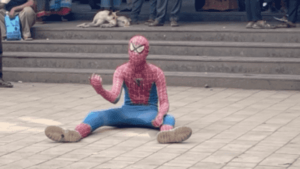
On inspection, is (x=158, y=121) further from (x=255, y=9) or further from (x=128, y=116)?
(x=255, y=9)

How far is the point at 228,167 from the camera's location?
5.26 metres

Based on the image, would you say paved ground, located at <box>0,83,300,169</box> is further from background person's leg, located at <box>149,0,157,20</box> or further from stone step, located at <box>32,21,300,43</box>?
background person's leg, located at <box>149,0,157,20</box>

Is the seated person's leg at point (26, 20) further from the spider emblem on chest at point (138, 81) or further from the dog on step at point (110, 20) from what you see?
the spider emblem on chest at point (138, 81)

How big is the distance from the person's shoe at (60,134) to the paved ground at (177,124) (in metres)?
0.06

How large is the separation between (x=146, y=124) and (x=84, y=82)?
147 inches

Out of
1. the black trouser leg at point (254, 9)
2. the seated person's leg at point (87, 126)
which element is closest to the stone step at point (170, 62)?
the black trouser leg at point (254, 9)

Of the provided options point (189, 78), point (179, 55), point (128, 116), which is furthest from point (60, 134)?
point (179, 55)

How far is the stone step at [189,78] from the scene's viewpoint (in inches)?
372

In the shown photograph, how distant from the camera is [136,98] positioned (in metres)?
6.80

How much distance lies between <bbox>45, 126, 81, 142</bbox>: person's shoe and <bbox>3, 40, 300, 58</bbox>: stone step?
4.77 meters

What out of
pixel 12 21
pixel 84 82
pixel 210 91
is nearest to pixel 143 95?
pixel 210 91

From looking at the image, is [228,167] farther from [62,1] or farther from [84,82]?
[62,1]

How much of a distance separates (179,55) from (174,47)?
0.17 m

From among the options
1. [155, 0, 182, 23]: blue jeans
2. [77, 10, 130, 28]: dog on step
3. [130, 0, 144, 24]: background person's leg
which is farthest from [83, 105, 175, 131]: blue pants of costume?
[130, 0, 144, 24]: background person's leg
